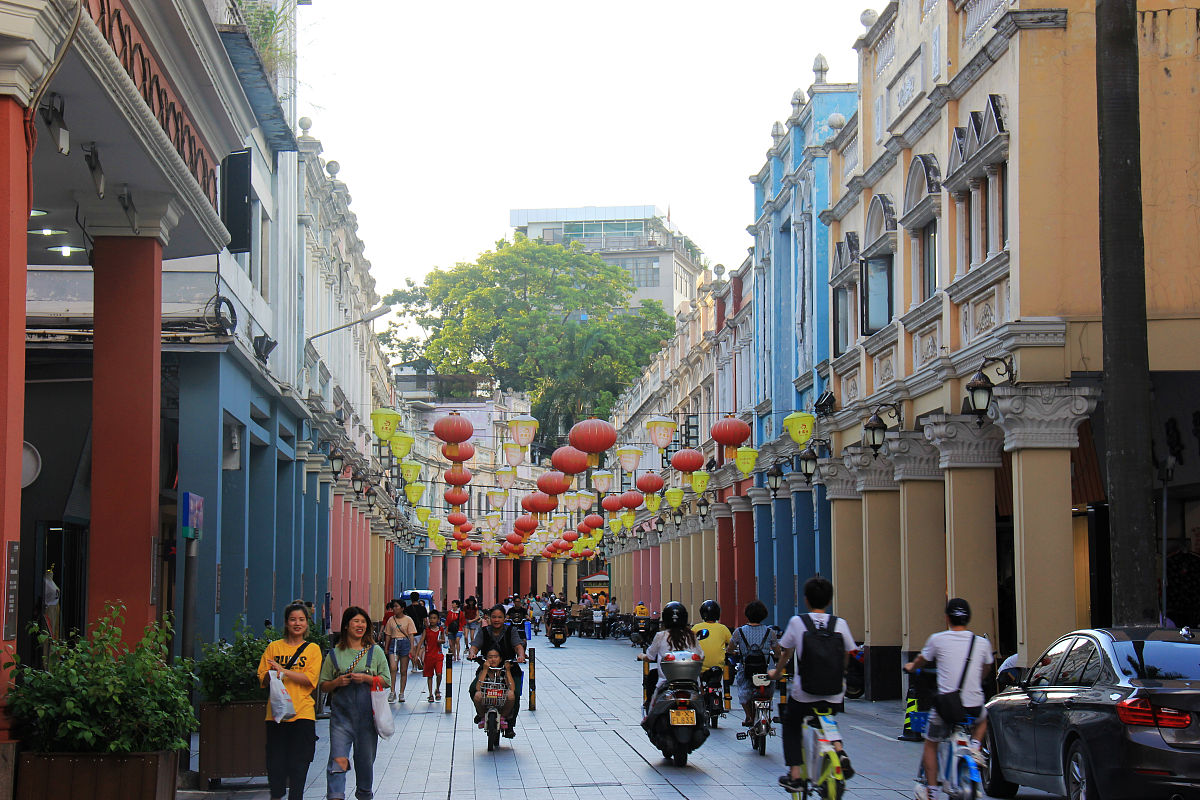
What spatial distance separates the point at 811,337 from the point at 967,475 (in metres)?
9.51

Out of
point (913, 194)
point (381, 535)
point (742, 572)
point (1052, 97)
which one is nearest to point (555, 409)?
point (381, 535)

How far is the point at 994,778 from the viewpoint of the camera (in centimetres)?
1291

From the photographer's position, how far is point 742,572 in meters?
38.1

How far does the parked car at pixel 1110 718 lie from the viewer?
9.77 metres

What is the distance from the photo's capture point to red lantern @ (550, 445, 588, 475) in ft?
89.0

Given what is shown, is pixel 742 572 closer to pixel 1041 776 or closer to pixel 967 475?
pixel 967 475

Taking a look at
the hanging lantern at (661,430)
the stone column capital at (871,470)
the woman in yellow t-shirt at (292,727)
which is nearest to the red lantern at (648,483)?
A: the hanging lantern at (661,430)

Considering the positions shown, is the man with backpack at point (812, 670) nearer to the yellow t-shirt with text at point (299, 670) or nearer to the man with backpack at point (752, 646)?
the yellow t-shirt with text at point (299, 670)

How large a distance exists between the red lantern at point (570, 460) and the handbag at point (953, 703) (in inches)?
634

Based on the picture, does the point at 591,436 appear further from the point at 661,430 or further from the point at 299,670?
the point at 299,670

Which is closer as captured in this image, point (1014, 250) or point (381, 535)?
point (1014, 250)

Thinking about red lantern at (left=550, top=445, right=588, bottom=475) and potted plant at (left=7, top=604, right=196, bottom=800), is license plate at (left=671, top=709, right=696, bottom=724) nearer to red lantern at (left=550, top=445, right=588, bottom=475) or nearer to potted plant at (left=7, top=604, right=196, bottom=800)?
potted plant at (left=7, top=604, right=196, bottom=800)

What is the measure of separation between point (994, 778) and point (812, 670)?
288 centimetres

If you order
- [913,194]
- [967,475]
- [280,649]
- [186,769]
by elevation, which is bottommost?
[186,769]
